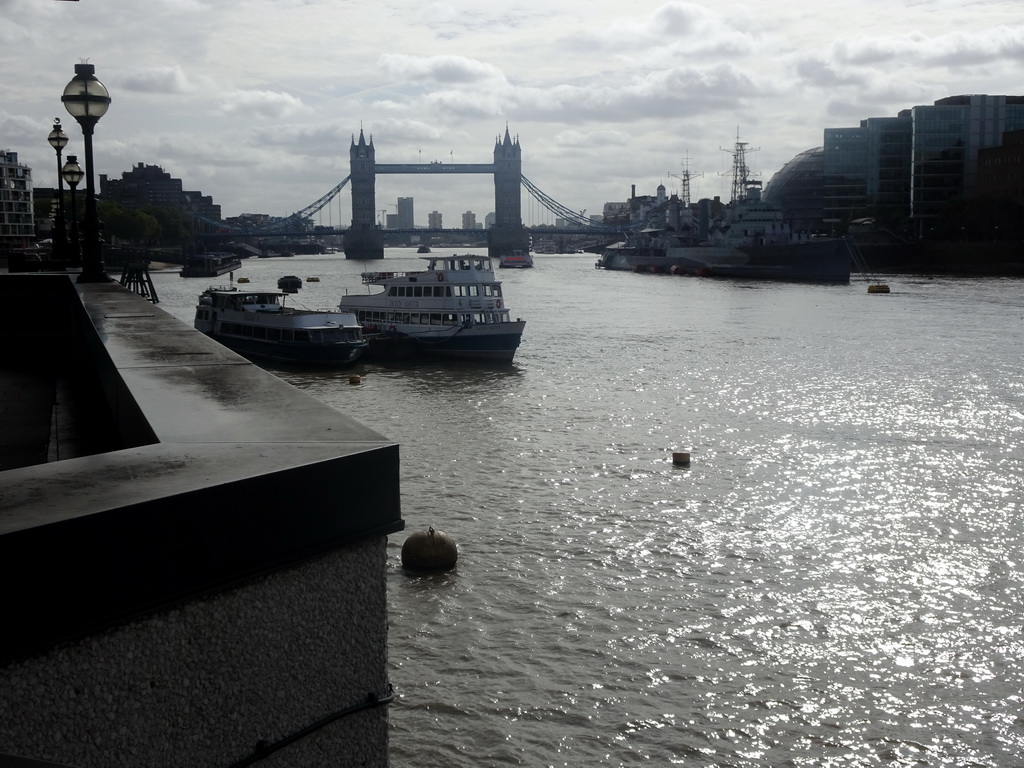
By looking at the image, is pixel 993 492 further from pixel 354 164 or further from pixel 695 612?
pixel 354 164

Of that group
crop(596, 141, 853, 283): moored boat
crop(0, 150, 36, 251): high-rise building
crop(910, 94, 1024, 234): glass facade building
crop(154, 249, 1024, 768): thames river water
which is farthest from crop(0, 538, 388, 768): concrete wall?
crop(0, 150, 36, 251): high-rise building

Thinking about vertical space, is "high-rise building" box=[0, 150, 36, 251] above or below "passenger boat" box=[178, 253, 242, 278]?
above

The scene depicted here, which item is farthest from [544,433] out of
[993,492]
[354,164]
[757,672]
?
[354,164]

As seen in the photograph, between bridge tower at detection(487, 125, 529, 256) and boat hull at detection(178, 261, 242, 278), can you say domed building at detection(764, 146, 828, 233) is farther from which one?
boat hull at detection(178, 261, 242, 278)

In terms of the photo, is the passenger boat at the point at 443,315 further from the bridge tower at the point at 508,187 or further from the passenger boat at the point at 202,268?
the bridge tower at the point at 508,187

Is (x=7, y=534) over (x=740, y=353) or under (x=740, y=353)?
over

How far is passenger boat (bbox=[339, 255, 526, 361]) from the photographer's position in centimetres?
2747

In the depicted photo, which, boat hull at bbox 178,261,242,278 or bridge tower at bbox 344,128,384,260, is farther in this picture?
bridge tower at bbox 344,128,384,260

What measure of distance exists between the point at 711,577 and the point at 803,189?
385 ft

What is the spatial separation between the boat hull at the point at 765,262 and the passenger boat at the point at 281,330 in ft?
161

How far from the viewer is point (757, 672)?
7.46m

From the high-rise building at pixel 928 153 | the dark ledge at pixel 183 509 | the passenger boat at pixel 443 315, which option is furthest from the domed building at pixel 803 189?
the dark ledge at pixel 183 509

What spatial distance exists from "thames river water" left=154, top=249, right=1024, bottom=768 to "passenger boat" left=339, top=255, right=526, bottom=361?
5107 mm

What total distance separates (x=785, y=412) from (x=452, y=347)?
11039 millimetres
